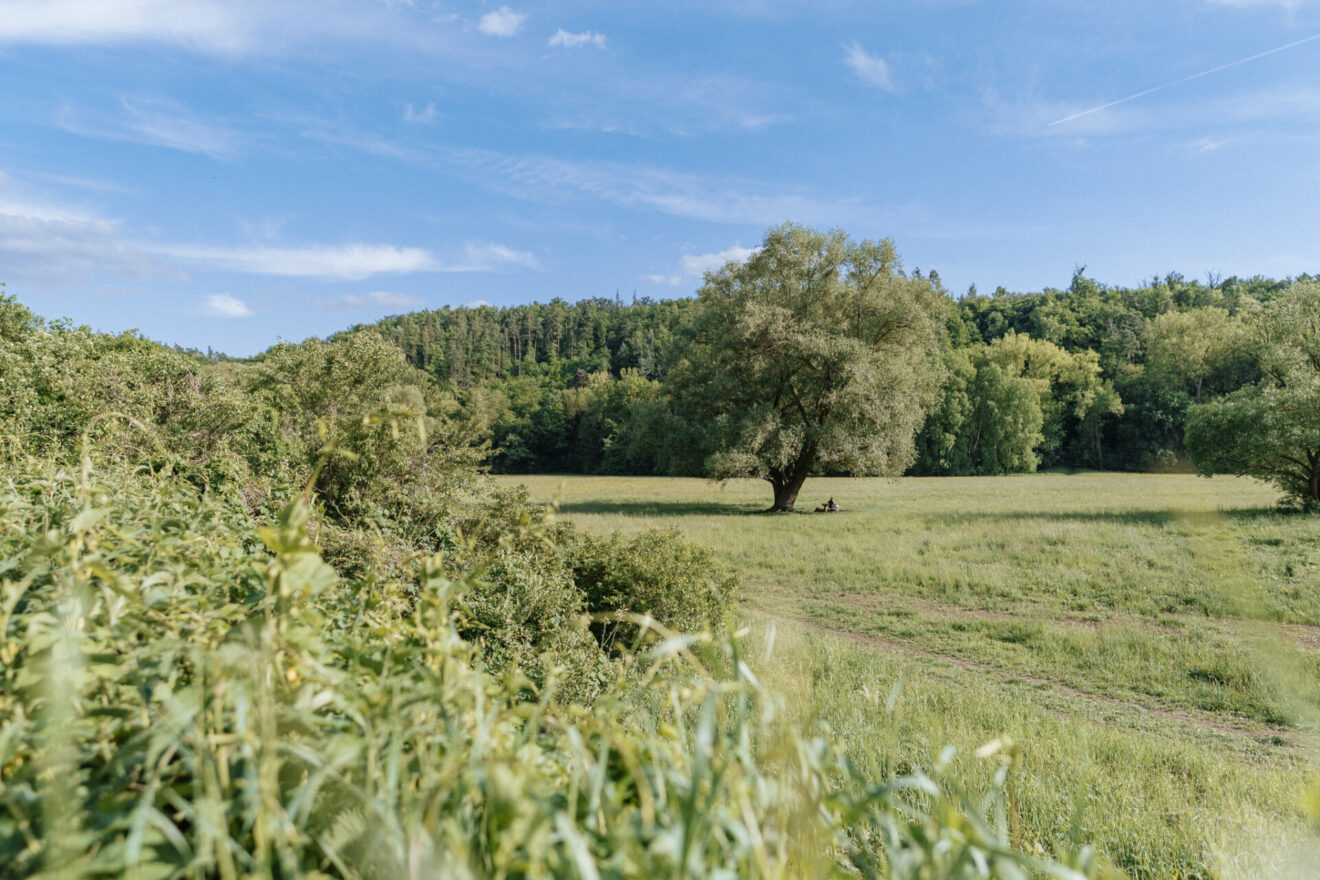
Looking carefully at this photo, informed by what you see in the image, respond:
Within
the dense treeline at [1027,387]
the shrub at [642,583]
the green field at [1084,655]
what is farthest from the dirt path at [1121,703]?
the dense treeline at [1027,387]

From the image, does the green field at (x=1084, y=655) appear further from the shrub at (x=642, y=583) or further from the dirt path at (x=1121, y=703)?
the shrub at (x=642, y=583)

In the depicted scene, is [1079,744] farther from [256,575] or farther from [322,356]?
[322,356]

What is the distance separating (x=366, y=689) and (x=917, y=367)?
3344 centimetres

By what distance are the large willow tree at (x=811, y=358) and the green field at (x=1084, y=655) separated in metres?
4.19

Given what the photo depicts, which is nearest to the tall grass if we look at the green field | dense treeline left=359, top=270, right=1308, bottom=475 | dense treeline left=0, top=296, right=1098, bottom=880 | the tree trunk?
dense treeline left=0, top=296, right=1098, bottom=880

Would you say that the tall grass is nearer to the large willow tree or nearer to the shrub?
the shrub

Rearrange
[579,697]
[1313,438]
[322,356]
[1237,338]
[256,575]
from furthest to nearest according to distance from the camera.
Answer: [1237,338], [1313,438], [322,356], [579,697], [256,575]

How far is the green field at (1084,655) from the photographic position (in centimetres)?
436

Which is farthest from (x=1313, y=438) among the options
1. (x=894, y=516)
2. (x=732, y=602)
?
(x=732, y=602)

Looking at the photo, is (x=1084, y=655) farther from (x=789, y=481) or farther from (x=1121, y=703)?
(x=789, y=481)

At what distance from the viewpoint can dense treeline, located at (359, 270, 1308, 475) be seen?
73625mm

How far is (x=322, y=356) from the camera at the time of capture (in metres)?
18.7

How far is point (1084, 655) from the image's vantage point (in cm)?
1078

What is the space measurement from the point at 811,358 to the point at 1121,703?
70.8ft
